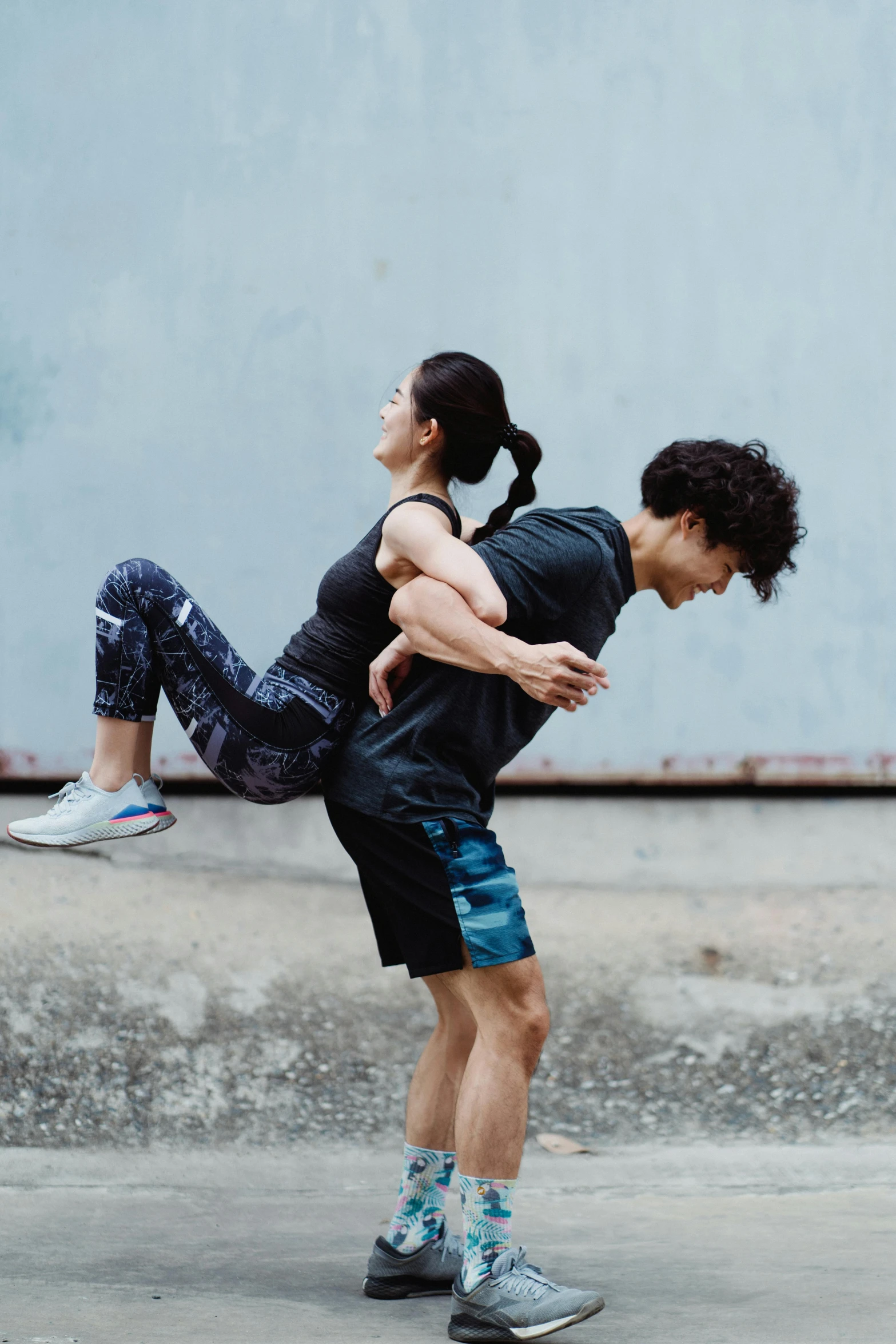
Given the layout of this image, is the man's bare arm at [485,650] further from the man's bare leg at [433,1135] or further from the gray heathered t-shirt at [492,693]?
the man's bare leg at [433,1135]

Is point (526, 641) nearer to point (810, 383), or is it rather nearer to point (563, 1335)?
point (563, 1335)

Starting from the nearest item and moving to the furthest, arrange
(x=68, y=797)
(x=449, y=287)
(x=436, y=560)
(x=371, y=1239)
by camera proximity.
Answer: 1. (x=436, y=560)
2. (x=68, y=797)
3. (x=371, y=1239)
4. (x=449, y=287)

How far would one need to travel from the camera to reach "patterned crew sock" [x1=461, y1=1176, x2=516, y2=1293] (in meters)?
2.13

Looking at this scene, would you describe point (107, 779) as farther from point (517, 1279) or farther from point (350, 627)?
point (517, 1279)

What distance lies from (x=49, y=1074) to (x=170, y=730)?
1.08 meters

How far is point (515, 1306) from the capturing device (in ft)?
6.84

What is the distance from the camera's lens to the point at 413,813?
220 centimetres

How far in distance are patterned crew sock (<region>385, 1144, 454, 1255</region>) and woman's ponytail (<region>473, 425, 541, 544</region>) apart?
46.2 inches

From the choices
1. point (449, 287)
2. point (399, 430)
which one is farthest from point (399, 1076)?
point (449, 287)

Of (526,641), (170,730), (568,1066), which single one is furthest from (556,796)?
(526,641)

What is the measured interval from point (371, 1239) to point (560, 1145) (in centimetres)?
74

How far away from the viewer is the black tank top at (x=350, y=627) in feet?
7.73

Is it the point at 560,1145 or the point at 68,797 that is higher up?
the point at 68,797

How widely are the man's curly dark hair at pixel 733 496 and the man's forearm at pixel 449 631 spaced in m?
0.48
